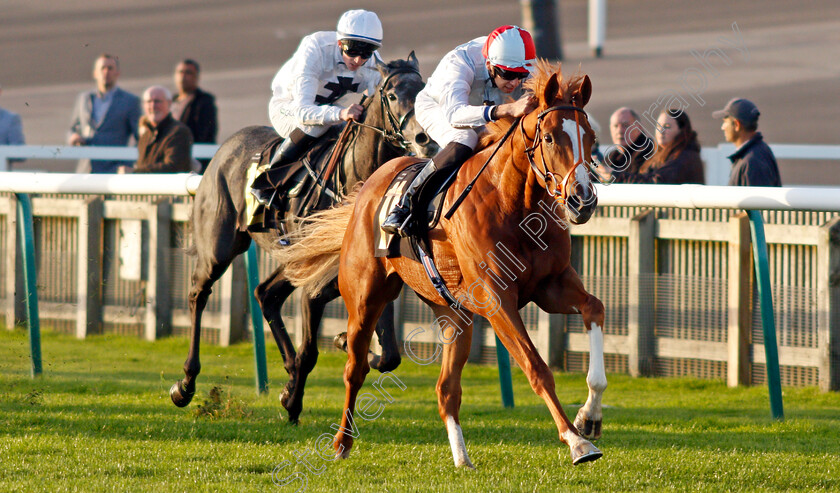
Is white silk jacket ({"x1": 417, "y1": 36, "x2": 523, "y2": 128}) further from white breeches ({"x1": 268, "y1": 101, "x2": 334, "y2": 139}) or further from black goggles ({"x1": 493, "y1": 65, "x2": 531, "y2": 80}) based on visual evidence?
white breeches ({"x1": 268, "y1": 101, "x2": 334, "y2": 139})

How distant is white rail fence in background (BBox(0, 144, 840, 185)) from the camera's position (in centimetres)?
968

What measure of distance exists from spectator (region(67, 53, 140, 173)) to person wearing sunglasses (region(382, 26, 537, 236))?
622 centimetres

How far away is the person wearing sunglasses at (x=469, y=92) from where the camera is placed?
4.92 meters

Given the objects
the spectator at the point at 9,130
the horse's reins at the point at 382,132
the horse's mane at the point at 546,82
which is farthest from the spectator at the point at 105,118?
the horse's mane at the point at 546,82

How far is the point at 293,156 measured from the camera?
6426 mm

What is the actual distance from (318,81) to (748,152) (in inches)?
112

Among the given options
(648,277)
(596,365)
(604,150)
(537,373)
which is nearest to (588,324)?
(596,365)

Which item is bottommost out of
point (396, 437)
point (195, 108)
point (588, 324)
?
point (396, 437)

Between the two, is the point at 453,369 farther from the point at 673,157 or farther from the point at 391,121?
the point at 673,157

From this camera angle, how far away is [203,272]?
7.09m

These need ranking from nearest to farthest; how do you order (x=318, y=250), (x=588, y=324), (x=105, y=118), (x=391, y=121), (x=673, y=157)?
(x=588, y=324), (x=318, y=250), (x=391, y=121), (x=673, y=157), (x=105, y=118)

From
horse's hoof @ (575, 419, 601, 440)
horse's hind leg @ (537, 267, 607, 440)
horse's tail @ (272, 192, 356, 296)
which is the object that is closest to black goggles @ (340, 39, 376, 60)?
horse's tail @ (272, 192, 356, 296)

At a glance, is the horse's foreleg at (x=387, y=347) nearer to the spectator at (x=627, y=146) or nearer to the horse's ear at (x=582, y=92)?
the spectator at (x=627, y=146)

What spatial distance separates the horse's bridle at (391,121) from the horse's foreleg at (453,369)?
1.08m
